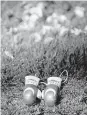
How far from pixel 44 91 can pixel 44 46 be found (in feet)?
2.43

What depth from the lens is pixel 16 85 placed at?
11.5 feet

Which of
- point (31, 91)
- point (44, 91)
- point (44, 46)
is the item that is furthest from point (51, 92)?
point (44, 46)

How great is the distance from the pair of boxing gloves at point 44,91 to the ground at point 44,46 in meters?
0.19

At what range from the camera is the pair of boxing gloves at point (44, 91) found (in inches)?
121

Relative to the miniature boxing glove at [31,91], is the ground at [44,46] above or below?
above

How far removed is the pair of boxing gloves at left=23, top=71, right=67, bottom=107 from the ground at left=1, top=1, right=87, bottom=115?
192 mm

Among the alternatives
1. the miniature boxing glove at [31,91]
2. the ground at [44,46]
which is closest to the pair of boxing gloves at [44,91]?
the miniature boxing glove at [31,91]

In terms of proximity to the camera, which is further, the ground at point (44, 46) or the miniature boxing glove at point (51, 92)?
the ground at point (44, 46)

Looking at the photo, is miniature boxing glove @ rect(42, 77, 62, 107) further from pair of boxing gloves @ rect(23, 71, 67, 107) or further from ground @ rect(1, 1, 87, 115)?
ground @ rect(1, 1, 87, 115)

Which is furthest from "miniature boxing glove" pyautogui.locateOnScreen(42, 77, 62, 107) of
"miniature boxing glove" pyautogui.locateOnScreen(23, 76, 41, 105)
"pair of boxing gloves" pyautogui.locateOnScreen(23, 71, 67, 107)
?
"miniature boxing glove" pyautogui.locateOnScreen(23, 76, 41, 105)

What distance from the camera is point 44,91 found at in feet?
10.3

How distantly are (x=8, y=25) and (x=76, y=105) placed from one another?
61.8 inches

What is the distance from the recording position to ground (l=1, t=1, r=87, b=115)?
11.3ft

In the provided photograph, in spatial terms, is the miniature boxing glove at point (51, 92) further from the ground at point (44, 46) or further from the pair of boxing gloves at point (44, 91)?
the ground at point (44, 46)
